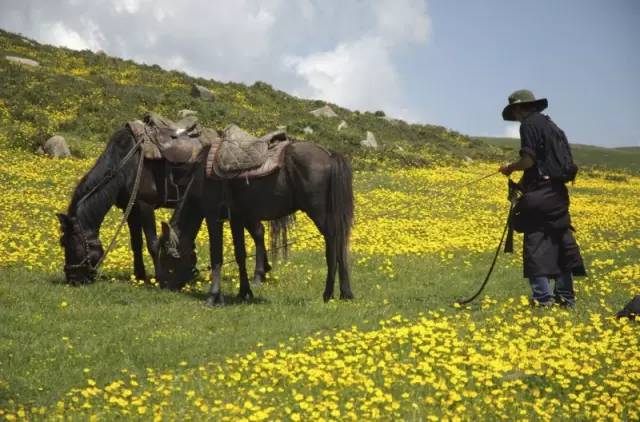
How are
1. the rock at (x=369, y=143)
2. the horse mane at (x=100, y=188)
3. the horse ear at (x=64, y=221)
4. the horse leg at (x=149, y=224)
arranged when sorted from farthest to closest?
the rock at (x=369, y=143) < the horse leg at (x=149, y=224) < the horse mane at (x=100, y=188) < the horse ear at (x=64, y=221)

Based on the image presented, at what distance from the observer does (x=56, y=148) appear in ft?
88.4

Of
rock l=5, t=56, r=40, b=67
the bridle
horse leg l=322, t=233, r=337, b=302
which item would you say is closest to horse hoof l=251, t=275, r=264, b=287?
horse leg l=322, t=233, r=337, b=302

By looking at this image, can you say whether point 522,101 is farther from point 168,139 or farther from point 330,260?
point 168,139

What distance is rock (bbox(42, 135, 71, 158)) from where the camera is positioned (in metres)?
26.8

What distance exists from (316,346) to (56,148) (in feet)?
73.6

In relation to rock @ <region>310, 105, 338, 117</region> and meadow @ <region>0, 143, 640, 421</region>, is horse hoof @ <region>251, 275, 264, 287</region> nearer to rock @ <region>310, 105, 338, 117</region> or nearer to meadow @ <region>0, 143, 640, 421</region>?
meadow @ <region>0, 143, 640, 421</region>

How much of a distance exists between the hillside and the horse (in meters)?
17.2

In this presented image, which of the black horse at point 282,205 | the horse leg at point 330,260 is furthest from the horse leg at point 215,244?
the horse leg at point 330,260

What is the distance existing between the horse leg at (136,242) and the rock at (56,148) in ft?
54.2

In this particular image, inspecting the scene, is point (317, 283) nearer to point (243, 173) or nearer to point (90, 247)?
point (243, 173)

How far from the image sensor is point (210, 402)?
6496 mm

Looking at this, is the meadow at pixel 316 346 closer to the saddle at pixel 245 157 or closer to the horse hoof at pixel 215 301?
the horse hoof at pixel 215 301

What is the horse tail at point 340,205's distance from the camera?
32.7 feet

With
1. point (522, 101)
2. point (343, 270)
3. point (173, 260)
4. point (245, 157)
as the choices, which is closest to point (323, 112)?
point (173, 260)
